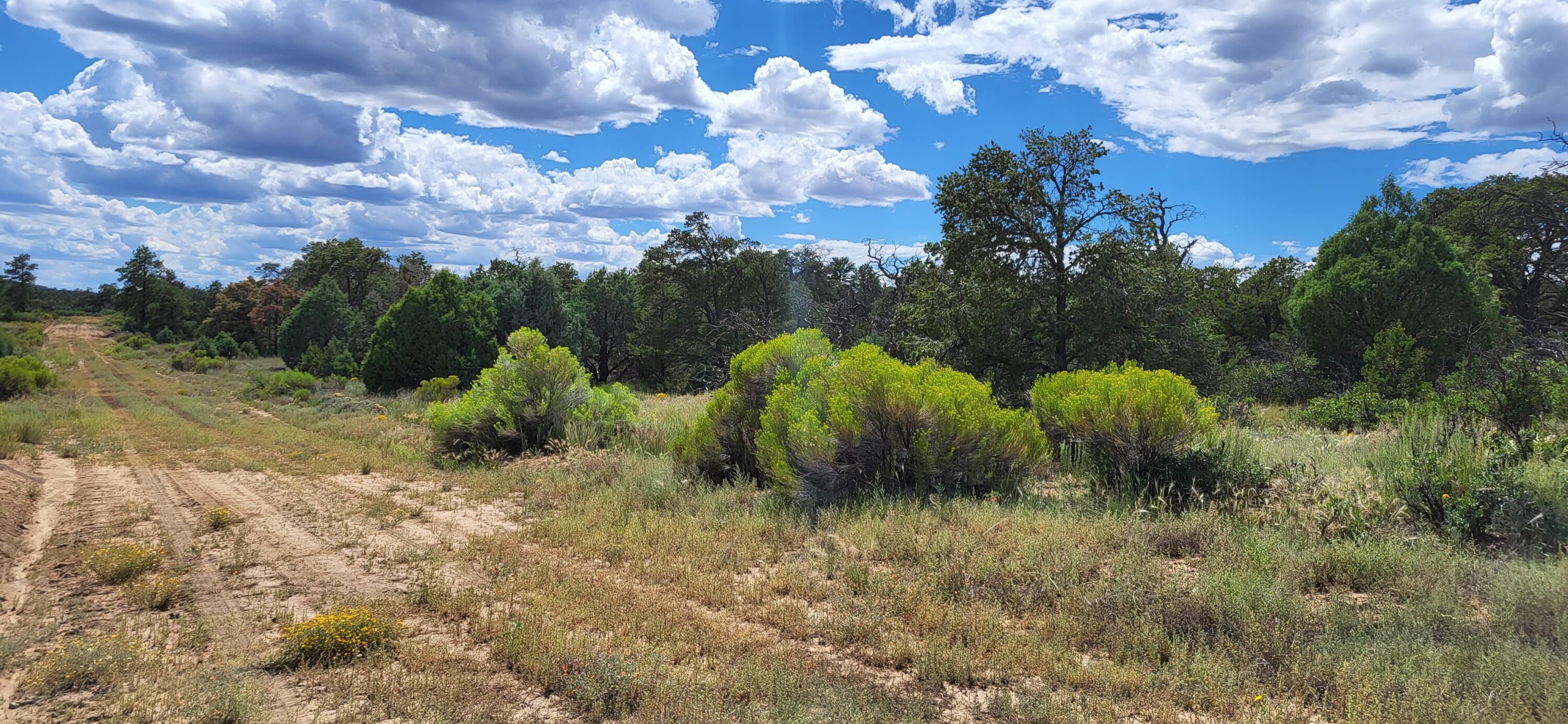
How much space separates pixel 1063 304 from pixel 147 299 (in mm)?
96825

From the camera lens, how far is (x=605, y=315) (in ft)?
138

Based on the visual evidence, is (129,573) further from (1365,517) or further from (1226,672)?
(1365,517)

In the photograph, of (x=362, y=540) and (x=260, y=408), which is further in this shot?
(x=260, y=408)

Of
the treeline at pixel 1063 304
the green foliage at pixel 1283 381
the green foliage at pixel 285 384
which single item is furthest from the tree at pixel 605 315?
the green foliage at pixel 1283 381

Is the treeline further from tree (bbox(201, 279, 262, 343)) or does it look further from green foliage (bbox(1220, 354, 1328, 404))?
tree (bbox(201, 279, 262, 343))

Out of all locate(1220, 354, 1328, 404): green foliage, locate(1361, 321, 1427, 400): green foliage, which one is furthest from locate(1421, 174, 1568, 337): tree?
locate(1361, 321, 1427, 400): green foliage

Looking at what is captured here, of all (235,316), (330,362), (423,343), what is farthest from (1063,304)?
(235,316)

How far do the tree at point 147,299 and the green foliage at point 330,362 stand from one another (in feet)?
172

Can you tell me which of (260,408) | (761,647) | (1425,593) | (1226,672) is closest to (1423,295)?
(1425,593)

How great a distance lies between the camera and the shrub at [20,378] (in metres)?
23.7

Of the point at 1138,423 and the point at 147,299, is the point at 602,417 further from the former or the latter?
the point at 147,299

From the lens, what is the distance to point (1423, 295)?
2022 cm

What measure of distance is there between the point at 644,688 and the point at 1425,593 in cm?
502

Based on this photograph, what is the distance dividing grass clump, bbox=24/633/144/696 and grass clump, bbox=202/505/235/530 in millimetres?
3686
